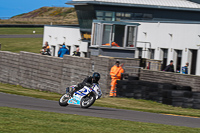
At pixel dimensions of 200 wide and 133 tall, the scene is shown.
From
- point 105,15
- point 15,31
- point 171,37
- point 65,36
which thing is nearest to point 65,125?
point 171,37

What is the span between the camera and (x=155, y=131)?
10188 millimetres

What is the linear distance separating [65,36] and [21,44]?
13.0 m

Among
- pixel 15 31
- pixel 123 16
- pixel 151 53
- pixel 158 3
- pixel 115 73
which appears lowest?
pixel 115 73

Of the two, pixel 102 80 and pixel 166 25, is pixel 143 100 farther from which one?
pixel 166 25

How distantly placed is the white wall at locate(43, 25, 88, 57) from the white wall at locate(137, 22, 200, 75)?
1034 centimetres

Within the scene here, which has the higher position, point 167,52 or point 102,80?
point 167,52

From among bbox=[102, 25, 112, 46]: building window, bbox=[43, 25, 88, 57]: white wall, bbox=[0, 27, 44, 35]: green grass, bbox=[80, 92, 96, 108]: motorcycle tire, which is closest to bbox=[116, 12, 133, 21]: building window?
bbox=[43, 25, 88, 57]: white wall

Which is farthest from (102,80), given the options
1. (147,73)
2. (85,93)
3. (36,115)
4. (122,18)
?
(122,18)

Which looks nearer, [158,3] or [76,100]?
[76,100]

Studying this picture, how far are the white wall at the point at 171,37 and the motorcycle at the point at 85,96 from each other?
13943 mm

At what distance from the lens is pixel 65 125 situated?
10070mm

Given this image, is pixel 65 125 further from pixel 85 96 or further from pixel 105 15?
pixel 105 15

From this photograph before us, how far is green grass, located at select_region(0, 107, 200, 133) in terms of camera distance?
916 cm

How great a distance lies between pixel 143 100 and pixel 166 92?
177 cm
